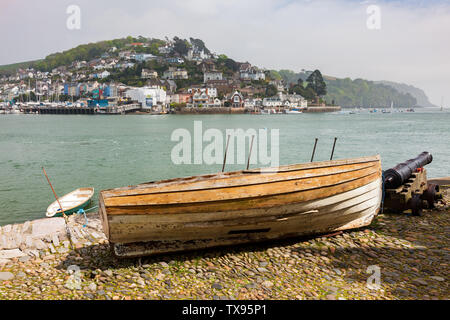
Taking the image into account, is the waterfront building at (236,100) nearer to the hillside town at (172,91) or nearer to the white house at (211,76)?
the hillside town at (172,91)

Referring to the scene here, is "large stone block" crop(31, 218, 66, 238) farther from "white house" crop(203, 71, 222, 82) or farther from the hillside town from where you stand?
"white house" crop(203, 71, 222, 82)

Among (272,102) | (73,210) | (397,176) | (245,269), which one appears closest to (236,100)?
(272,102)

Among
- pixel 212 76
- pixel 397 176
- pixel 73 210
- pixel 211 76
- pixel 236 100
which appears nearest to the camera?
pixel 397 176

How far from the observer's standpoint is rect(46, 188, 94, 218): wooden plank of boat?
1244 centimetres

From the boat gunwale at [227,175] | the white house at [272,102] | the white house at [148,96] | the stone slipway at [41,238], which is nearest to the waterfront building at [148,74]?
the white house at [148,96]

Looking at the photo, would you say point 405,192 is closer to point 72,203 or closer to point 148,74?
point 72,203

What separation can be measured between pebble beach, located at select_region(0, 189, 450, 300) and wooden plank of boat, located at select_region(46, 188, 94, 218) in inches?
185

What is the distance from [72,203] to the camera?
1334cm

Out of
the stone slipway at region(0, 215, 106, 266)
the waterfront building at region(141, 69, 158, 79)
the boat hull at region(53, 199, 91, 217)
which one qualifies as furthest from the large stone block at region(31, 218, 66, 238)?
the waterfront building at region(141, 69, 158, 79)

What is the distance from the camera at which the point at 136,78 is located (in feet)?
599

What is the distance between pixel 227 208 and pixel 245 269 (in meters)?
1.20
